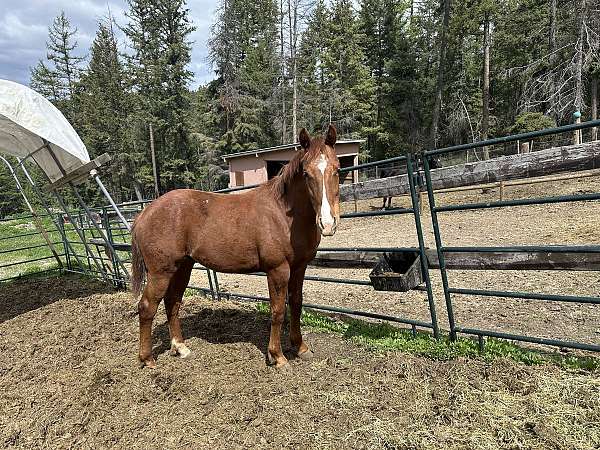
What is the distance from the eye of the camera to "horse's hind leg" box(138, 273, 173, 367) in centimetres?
326

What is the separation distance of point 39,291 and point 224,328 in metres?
4.51

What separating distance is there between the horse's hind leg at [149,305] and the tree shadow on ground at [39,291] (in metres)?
3.25

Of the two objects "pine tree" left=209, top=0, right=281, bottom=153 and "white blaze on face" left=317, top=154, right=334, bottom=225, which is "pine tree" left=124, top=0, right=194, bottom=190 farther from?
"white blaze on face" left=317, top=154, right=334, bottom=225

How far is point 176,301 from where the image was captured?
12.0 ft

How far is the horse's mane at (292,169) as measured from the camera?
272 centimetres

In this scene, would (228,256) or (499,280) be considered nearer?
(228,256)

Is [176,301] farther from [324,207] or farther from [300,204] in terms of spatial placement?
[324,207]

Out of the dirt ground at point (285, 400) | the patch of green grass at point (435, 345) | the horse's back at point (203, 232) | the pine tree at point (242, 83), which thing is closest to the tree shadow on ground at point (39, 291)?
the dirt ground at point (285, 400)

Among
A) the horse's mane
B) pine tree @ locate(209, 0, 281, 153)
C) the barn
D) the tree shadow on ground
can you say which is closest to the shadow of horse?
the horse's mane

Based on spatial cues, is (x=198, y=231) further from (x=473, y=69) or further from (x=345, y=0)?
(x=345, y=0)

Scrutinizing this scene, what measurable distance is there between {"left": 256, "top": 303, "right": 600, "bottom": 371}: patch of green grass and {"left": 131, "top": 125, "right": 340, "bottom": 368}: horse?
586mm

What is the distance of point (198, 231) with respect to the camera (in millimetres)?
3244

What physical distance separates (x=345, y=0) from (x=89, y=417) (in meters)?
35.5

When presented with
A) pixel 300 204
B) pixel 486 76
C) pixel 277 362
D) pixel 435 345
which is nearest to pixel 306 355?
pixel 277 362
